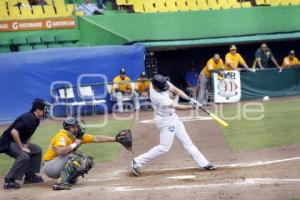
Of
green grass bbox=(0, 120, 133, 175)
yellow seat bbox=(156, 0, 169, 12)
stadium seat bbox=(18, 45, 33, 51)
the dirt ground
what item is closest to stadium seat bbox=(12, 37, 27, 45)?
stadium seat bbox=(18, 45, 33, 51)

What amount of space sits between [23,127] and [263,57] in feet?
46.0

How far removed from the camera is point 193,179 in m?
10.1

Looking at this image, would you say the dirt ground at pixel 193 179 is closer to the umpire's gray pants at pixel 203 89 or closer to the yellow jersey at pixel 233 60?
the umpire's gray pants at pixel 203 89

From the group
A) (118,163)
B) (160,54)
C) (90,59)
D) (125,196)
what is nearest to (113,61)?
(90,59)

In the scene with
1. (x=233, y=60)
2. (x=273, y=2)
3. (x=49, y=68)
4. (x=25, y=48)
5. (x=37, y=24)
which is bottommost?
(x=233, y=60)

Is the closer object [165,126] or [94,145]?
[165,126]

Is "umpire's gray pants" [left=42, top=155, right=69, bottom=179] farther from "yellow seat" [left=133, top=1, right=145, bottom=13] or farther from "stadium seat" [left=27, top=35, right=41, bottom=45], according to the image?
"yellow seat" [left=133, top=1, right=145, bottom=13]

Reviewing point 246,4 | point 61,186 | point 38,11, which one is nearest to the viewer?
point 61,186

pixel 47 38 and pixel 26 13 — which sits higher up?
pixel 26 13

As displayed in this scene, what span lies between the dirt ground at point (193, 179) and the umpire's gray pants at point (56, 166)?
226 mm

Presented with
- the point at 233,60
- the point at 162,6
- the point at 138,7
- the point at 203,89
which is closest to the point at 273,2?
the point at 162,6

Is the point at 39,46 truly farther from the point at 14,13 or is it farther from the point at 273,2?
the point at 273,2

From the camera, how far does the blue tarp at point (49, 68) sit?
2059 cm

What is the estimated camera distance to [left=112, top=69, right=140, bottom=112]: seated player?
21.0m
